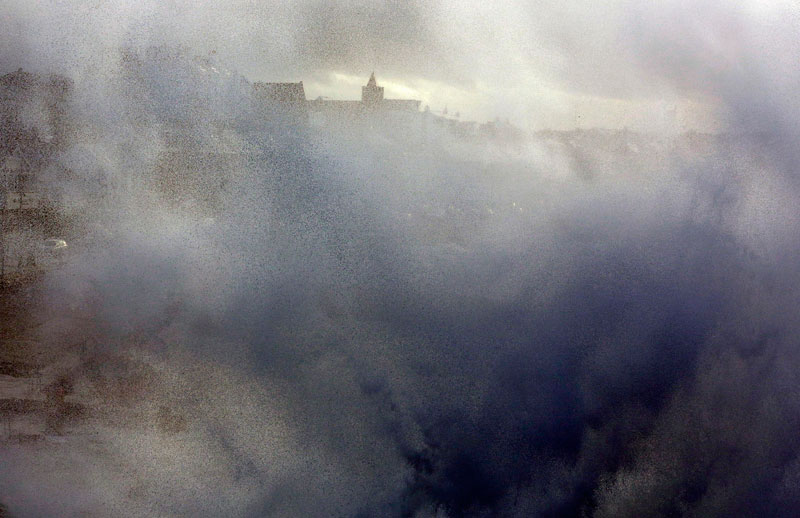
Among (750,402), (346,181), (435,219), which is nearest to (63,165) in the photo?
(346,181)

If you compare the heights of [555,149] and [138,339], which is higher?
[555,149]

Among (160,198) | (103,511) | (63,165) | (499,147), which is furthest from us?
(63,165)

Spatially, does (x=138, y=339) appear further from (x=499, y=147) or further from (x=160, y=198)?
(x=499, y=147)

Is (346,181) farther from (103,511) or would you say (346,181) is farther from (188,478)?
(103,511)

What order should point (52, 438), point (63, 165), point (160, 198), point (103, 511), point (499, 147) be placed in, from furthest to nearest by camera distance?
point (63, 165) → point (499, 147) → point (160, 198) → point (52, 438) → point (103, 511)

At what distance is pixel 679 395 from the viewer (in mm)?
5629

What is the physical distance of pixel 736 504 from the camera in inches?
217

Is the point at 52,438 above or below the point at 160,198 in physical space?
below

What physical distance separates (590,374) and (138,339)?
6.16 m

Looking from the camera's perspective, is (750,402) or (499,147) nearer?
(750,402)

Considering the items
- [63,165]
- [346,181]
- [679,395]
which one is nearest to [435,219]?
[346,181]

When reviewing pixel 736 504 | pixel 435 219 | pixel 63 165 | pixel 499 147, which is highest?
pixel 63 165

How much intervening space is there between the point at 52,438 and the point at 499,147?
26.1 feet

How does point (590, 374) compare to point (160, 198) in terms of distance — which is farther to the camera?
point (160, 198)
